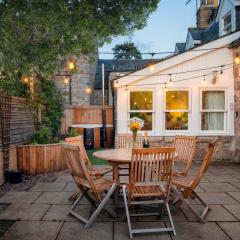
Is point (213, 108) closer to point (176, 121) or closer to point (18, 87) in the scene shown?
point (176, 121)

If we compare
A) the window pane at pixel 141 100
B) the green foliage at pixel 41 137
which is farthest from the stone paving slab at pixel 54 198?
the window pane at pixel 141 100

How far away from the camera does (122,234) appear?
12.4 ft

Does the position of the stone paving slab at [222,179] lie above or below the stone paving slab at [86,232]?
above

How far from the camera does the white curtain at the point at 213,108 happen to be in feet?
30.3

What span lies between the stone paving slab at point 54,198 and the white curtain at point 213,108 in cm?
531

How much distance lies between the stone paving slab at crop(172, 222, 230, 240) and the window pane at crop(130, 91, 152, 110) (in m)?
5.58

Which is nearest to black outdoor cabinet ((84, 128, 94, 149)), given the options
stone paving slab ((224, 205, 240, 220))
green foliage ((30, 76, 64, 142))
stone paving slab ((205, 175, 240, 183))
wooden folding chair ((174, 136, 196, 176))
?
green foliage ((30, 76, 64, 142))

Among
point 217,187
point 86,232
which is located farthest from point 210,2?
point 86,232

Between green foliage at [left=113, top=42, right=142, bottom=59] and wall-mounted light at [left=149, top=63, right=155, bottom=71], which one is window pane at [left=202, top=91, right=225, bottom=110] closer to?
wall-mounted light at [left=149, top=63, right=155, bottom=71]

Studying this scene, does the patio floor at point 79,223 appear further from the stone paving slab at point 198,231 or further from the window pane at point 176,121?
the window pane at point 176,121

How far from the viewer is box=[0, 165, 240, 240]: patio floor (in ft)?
12.2

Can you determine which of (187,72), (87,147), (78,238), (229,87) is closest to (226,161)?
(229,87)

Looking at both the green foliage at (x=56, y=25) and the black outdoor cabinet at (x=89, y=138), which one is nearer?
the green foliage at (x=56, y=25)

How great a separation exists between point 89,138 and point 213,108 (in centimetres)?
550
